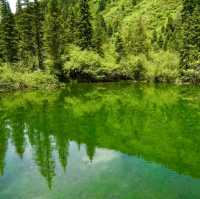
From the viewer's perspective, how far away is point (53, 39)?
231ft

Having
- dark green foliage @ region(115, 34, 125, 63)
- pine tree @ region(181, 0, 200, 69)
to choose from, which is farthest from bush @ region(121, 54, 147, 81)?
pine tree @ region(181, 0, 200, 69)

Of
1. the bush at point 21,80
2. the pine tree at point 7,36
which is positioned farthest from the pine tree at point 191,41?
the pine tree at point 7,36

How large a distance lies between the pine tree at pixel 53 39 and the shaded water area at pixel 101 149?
26.8 meters

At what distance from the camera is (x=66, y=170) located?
798 inches

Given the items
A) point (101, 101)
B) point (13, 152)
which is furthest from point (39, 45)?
point (13, 152)

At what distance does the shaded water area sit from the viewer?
17.4m

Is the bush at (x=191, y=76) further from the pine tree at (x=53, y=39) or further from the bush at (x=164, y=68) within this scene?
the pine tree at (x=53, y=39)

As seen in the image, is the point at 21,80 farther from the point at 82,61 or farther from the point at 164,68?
the point at 164,68

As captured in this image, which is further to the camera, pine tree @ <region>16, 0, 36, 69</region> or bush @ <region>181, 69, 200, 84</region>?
pine tree @ <region>16, 0, 36, 69</region>

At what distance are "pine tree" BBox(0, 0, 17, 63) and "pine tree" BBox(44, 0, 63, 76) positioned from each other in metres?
6.17

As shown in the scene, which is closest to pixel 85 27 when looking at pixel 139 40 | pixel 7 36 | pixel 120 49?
pixel 120 49

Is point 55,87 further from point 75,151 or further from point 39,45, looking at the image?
point 75,151

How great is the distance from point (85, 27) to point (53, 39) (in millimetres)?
6918

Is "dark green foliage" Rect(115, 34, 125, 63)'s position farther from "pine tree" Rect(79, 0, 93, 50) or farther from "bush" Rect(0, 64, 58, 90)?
"bush" Rect(0, 64, 58, 90)
